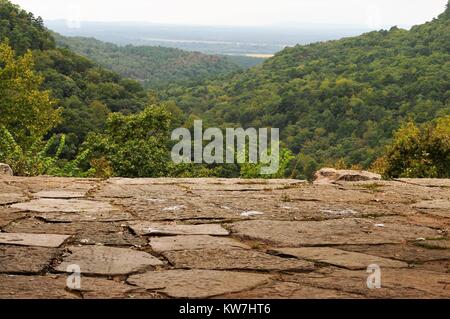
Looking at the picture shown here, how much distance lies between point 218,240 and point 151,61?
122878 mm

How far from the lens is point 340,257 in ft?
9.56

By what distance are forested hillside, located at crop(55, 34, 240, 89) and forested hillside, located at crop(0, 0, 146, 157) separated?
46.3 m

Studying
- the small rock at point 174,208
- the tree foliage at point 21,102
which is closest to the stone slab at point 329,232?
the small rock at point 174,208

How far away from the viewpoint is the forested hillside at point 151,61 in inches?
4409

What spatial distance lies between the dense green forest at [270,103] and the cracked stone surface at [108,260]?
28.3ft

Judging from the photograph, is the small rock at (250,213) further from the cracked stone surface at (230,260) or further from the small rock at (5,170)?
the small rock at (5,170)

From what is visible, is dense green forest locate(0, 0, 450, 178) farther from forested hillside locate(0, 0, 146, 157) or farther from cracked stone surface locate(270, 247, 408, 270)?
cracked stone surface locate(270, 247, 408, 270)

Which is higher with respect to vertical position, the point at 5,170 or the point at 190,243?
the point at 190,243

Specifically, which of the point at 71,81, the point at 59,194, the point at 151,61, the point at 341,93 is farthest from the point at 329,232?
the point at 151,61

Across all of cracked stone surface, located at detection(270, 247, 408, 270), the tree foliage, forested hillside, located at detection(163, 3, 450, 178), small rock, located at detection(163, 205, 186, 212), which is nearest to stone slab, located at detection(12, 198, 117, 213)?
small rock, located at detection(163, 205, 186, 212)

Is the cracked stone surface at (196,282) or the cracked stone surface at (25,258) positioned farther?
the cracked stone surface at (25,258)

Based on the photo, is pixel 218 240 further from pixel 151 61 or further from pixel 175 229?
pixel 151 61

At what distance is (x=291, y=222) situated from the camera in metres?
3.76

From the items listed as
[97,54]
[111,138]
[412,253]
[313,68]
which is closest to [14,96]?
[111,138]
